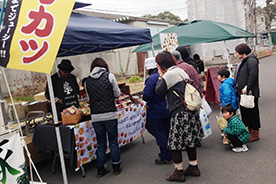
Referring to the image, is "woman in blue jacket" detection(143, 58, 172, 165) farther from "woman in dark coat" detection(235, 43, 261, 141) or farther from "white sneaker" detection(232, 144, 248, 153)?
Answer: "woman in dark coat" detection(235, 43, 261, 141)

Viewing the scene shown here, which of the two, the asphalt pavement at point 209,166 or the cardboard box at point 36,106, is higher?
the cardboard box at point 36,106

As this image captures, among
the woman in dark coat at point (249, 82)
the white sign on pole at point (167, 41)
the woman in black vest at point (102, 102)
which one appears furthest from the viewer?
the white sign on pole at point (167, 41)

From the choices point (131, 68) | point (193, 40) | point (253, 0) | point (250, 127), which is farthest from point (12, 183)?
point (253, 0)

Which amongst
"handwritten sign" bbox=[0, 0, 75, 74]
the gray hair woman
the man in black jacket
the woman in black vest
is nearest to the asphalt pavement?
the woman in black vest

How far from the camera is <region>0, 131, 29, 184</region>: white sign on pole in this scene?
2.93 meters

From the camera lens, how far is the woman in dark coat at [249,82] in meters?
4.65

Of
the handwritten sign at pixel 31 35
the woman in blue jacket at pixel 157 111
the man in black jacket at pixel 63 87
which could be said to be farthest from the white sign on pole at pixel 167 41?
the handwritten sign at pixel 31 35

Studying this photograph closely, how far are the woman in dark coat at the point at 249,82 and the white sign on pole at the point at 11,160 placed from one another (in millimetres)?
3788

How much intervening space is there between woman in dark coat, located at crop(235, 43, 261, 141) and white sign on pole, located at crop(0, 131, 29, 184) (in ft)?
12.4

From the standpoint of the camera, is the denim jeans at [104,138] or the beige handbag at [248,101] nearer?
the denim jeans at [104,138]

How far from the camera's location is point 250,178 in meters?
3.54

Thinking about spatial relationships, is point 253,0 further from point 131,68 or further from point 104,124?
point 104,124

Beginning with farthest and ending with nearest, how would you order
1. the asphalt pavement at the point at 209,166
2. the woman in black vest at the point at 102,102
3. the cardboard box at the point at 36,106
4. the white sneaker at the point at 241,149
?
the cardboard box at the point at 36,106 < the white sneaker at the point at 241,149 < the woman in black vest at the point at 102,102 < the asphalt pavement at the point at 209,166

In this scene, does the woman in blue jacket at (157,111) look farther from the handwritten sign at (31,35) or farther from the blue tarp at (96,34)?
the handwritten sign at (31,35)
